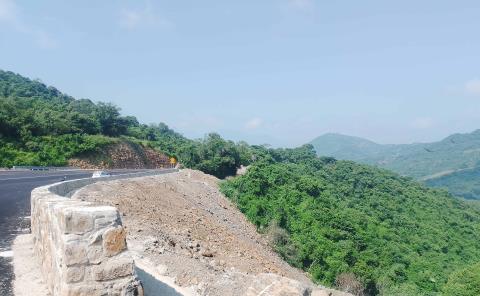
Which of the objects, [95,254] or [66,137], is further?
[66,137]

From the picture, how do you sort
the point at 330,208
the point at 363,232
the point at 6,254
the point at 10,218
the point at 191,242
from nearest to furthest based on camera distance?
the point at 6,254 < the point at 10,218 < the point at 191,242 < the point at 363,232 < the point at 330,208

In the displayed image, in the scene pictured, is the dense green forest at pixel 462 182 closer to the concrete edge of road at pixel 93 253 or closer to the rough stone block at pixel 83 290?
the concrete edge of road at pixel 93 253

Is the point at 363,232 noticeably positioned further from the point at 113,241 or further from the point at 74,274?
the point at 74,274

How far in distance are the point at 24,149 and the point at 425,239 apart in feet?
129

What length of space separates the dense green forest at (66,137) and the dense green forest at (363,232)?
11.3 metres

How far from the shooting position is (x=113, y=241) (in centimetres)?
558

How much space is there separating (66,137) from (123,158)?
297 inches

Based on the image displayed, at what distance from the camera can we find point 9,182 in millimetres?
26359

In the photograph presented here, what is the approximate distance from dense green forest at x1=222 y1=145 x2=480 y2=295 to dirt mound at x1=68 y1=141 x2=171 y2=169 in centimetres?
1628

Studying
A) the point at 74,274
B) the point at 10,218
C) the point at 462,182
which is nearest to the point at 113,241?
the point at 74,274

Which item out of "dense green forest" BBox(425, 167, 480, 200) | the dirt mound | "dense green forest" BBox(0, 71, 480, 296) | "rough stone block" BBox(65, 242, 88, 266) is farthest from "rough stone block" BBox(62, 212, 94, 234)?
"dense green forest" BBox(425, 167, 480, 200)

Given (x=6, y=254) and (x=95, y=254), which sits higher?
(x=95, y=254)

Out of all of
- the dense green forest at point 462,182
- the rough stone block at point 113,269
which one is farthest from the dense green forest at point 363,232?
the dense green forest at point 462,182

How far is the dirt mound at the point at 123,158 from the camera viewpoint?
4847cm
